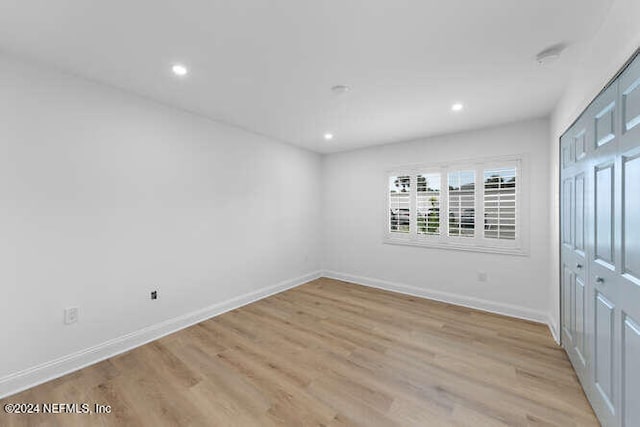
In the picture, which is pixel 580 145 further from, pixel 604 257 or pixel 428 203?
pixel 428 203

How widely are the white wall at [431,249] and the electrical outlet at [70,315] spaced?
12.4 ft

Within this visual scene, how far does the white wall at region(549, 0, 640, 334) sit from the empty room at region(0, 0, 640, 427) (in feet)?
0.08

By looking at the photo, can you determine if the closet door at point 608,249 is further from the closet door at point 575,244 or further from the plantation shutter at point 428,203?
the plantation shutter at point 428,203

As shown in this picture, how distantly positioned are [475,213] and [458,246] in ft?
1.72

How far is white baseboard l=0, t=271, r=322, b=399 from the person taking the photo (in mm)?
2002

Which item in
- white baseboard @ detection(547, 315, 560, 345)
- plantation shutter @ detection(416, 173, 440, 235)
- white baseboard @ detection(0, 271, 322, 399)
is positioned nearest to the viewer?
white baseboard @ detection(0, 271, 322, 399)

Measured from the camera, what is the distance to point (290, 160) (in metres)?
4.60

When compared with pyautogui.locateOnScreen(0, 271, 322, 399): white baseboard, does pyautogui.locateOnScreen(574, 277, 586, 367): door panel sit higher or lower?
higher

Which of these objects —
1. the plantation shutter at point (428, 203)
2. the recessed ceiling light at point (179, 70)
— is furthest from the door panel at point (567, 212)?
the recessed ceiling light at point (179, 70)

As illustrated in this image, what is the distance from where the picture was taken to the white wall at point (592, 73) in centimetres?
128

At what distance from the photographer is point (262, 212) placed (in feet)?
13.4

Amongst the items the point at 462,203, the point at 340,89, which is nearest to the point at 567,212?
the point at 462,203

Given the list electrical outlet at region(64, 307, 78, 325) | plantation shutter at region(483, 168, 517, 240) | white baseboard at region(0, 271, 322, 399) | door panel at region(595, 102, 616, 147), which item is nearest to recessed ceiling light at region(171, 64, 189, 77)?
electrical outlet at region(64, 307, 78, 325)

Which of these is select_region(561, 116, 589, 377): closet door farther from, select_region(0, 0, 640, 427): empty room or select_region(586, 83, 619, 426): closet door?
select_region(586, 83, 619, 426): closet door
